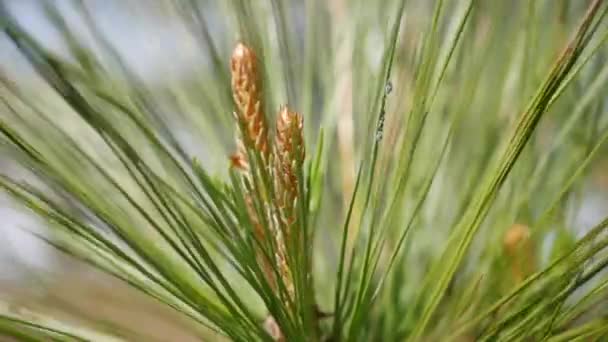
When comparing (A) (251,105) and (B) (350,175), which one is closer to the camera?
(A) (251,105)

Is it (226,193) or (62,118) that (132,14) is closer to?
(62,118)

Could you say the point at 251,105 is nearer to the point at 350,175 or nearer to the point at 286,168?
the point at 286,168

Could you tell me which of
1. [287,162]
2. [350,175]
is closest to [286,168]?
[287,162]

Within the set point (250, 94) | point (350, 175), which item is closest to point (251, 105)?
point (250, 94)

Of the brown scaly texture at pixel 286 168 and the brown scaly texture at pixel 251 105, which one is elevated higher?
the brown scaly texture at pixel 251 105
